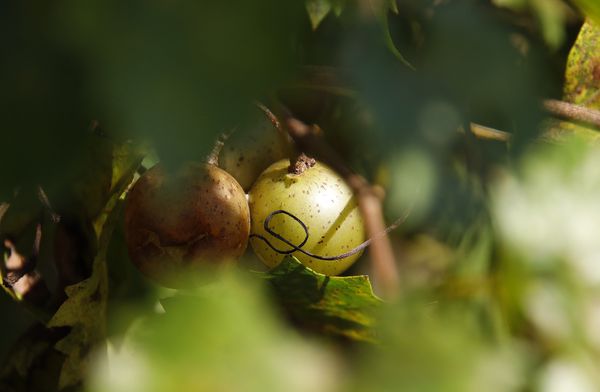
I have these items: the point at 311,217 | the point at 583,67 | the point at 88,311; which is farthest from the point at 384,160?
the point at 583,67

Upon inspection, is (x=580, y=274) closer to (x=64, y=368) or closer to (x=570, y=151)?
(x=570, y=151)

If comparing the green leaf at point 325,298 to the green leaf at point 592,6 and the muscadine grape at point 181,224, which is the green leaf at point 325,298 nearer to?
the muscadine grape at point 181,224

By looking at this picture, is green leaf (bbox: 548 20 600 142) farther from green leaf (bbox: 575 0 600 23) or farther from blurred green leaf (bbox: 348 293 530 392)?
blurred green leaf (bbox: 348 293 530 392)

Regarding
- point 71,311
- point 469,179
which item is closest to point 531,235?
point 469,179

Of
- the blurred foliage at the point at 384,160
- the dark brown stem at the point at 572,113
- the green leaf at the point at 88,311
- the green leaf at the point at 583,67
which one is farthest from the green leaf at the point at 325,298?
the green leaf at the point at 583,67

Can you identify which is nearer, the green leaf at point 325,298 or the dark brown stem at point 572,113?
the green leaf at point 325,298
